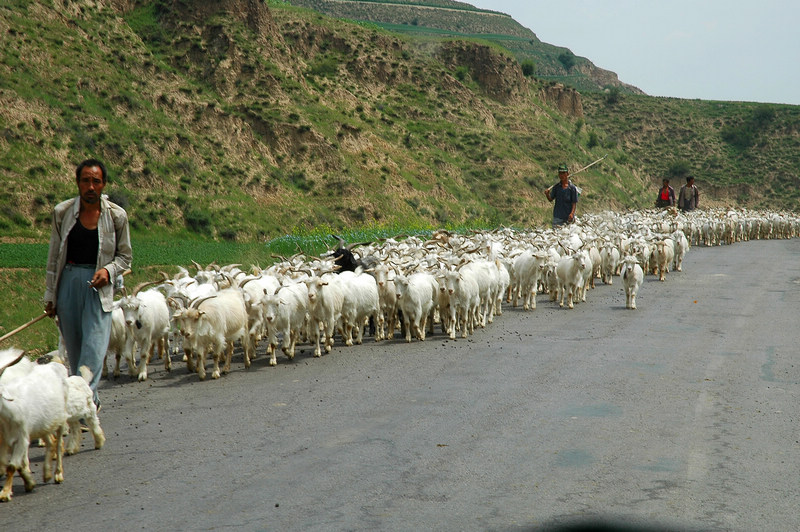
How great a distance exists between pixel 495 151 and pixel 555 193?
39883 millimetres

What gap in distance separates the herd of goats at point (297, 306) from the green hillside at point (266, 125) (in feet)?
62.1

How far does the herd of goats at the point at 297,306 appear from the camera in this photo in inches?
268

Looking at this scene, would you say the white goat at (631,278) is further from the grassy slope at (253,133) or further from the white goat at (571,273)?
the grassy slope at (253,133)

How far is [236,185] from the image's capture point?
43.3m

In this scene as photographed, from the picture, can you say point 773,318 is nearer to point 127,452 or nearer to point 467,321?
point 467,321

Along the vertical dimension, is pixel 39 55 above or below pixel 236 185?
above

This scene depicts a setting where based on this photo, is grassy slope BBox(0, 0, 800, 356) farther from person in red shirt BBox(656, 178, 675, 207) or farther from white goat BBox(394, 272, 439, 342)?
person in red shirt BBox(656, 178, 675, 207)

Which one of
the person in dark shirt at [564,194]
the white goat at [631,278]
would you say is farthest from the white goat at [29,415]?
the person in dark shirt at [564,194]

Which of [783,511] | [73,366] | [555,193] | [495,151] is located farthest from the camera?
[495,151]

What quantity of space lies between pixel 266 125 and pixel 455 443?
4269cm

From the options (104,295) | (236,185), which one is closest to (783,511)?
(104,295)

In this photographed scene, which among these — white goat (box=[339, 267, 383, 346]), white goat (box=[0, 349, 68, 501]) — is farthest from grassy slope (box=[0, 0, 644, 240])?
white goat (box=[0, 349, 68, 501])

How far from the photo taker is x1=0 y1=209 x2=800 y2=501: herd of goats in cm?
681

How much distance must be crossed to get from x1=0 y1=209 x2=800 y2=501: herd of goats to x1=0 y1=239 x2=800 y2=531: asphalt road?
42 centimetres
